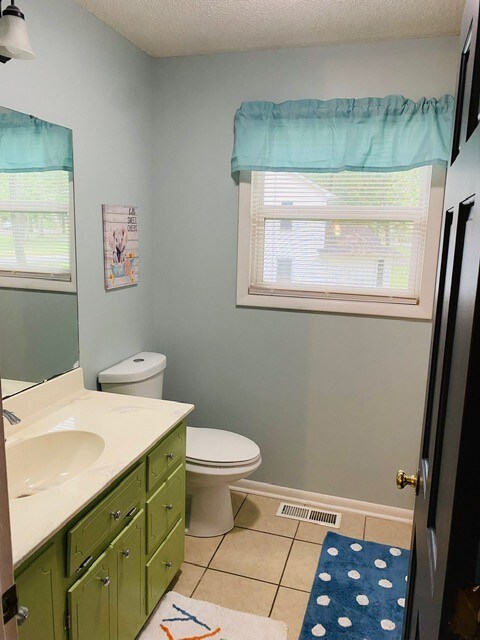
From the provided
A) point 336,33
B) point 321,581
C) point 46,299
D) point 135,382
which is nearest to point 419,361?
point 321,581

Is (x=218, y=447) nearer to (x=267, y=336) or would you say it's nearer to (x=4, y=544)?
(x=267, y=336)

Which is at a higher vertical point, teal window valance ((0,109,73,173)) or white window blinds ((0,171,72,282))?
teal window valance ((0,109,73,173))

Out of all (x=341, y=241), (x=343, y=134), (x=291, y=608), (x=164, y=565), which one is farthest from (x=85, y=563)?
(x=343, y=134)

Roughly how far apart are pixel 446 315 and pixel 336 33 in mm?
1948

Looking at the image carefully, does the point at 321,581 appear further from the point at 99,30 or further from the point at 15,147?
the point at 99,30

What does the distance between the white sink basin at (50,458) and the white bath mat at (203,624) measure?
2.48ft

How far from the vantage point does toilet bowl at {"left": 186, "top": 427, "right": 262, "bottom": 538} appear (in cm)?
243

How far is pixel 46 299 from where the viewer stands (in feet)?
6.79

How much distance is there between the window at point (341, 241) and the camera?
254 centimetres

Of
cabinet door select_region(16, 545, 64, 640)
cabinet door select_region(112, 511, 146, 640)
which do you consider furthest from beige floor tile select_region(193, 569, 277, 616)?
cabinet door select_region(16, 545, 64, 640)

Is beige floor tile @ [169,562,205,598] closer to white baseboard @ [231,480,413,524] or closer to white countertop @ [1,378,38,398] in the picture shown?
white baseboard @ [231,480,413,524]

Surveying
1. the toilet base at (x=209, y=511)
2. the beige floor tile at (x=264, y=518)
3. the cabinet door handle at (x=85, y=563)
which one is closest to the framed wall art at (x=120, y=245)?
the toilet base at (x=209, y=511)

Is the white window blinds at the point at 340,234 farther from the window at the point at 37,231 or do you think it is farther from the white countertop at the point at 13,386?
the white countertop at the point at 13,386

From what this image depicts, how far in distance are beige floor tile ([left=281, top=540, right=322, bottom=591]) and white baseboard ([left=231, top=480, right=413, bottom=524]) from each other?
0.38 m
